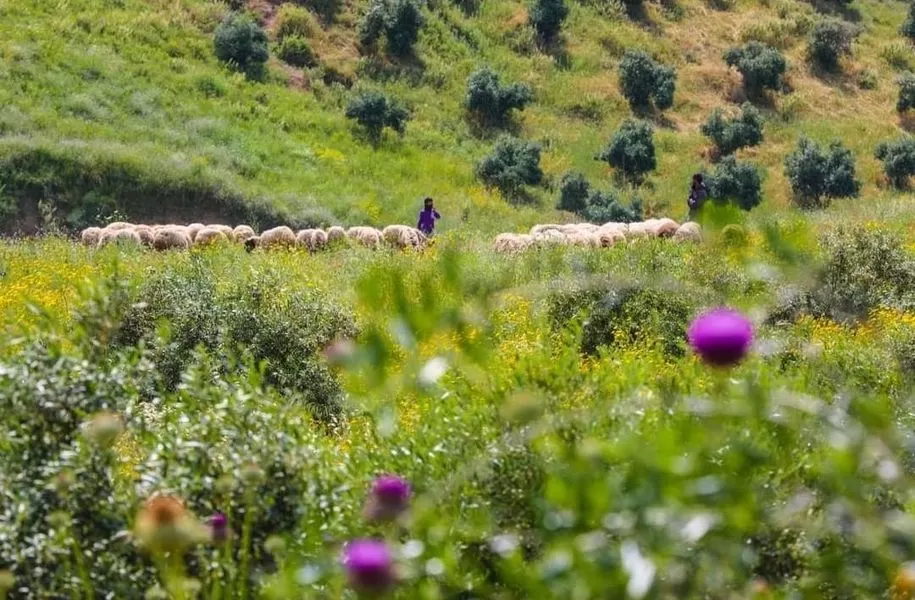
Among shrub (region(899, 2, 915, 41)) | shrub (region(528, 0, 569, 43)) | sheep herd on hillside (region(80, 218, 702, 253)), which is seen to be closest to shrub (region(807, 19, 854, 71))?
shrub (region(899, 2, 915, 41))

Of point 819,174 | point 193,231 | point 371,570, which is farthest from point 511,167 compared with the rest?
point 371,570

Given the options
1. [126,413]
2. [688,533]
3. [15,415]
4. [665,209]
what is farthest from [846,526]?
[665,209]

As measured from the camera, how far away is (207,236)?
758 inches

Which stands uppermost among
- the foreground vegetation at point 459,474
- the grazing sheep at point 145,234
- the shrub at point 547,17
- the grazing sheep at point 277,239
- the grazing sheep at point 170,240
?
the foreground vegetation at point 459,474

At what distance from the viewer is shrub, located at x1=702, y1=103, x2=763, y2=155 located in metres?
31.3

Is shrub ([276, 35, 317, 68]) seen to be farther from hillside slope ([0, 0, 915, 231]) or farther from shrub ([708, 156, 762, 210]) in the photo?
shrub ([708, 156, 762, 210])

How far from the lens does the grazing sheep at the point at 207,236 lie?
18828 millimetres

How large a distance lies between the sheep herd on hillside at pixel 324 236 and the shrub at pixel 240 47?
416 inches

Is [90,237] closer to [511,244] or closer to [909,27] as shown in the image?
[511,244]

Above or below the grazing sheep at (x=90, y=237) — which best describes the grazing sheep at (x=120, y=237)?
above

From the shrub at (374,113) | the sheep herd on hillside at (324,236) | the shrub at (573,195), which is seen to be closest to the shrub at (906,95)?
the shrub at (573,195)

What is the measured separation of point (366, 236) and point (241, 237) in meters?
2.03

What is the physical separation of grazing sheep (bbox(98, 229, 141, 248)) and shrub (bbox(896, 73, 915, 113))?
24466mm

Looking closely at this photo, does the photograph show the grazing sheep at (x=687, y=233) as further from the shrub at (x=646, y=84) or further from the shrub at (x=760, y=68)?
the shrub at (x=760, y=68)
